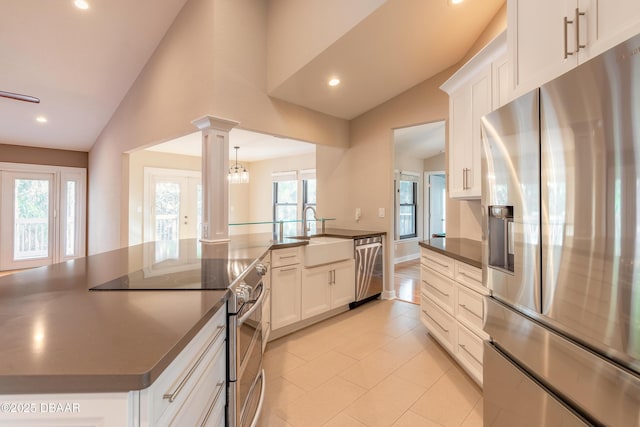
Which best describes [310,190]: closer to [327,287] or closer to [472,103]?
[327,287]

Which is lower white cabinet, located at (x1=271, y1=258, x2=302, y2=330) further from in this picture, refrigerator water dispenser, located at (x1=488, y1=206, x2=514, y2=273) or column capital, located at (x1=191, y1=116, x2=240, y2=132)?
refrigerator water dispenser, located at (x1=488, y1=206, x2=514, y2=273)

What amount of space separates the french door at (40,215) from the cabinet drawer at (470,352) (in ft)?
22.8

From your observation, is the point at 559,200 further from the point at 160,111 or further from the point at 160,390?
the point at 160,111

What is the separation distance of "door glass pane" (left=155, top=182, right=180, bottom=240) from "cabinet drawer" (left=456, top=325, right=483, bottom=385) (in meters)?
5.98

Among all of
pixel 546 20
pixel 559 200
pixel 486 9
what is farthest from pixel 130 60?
pixel 559 200

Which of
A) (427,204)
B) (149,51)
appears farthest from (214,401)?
(427,204)

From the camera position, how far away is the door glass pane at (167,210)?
6285 millimetres

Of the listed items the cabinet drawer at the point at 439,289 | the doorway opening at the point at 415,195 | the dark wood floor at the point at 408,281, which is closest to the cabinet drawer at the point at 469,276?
the cabinet drawer at the point at 439,289

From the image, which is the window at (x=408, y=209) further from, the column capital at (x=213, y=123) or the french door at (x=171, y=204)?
the column capital at (x=213, y=123)

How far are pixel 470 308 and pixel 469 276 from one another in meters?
0.21

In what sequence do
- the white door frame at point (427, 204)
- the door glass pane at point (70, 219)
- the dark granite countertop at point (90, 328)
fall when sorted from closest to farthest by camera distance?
the dark granite countertop at point (90, 328)
the door glass pane at point (70, 219)
the white door frame at point (427, 204)

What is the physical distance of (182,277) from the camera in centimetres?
145

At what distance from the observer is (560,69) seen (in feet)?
3.91

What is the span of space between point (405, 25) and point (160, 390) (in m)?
3.00
